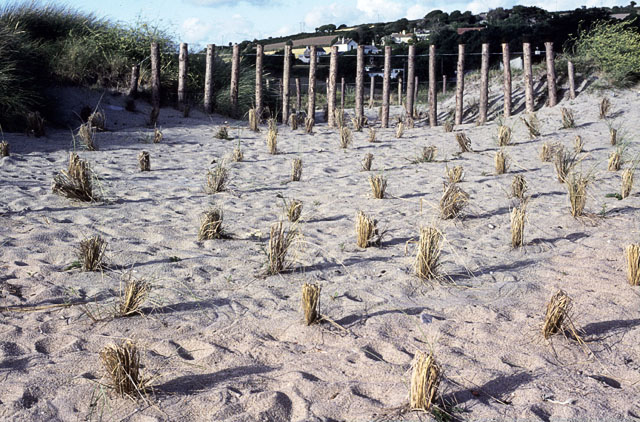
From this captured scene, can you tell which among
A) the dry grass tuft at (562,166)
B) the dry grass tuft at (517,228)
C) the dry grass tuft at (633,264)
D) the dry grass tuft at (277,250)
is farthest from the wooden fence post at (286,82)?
the dry grass tuft at (633,264)

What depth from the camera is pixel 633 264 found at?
4148mm

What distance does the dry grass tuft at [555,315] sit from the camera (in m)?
3.37

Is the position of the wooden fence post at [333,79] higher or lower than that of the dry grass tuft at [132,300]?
higher

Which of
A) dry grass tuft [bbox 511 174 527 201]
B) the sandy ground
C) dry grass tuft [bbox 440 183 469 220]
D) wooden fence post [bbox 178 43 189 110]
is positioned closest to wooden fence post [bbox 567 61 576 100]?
the sandy ground

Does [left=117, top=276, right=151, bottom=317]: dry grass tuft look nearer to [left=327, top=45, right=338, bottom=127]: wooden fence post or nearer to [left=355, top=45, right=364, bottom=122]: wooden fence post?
[left=327, top=45, right=338, bottom=127]: wooden fence post

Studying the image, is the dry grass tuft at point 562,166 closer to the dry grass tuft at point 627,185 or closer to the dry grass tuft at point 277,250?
the dry grass tuft at point 627,185

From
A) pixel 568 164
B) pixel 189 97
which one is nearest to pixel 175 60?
pixel 189 97

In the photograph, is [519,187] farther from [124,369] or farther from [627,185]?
[124,369]

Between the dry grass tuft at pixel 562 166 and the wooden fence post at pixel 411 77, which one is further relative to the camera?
the wooden fence post at pixel 411 77

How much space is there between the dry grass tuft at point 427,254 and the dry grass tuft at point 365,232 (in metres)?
0.73

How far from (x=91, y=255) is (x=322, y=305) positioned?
1.72 m

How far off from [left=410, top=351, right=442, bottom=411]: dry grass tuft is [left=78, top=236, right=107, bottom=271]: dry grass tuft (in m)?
2.66

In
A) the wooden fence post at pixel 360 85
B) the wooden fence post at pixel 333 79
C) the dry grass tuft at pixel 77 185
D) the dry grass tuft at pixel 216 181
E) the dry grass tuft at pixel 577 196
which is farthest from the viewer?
the wooden fence post at pixel 360 85

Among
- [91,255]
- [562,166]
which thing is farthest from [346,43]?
[91,255]
